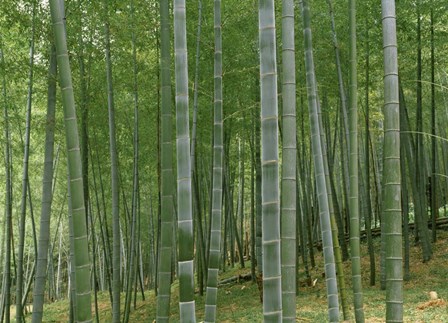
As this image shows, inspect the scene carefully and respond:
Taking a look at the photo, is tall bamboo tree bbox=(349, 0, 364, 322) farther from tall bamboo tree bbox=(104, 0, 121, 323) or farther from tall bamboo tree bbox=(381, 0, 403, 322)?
tall bamboo tree bbox=(104, 0, 121, 323)

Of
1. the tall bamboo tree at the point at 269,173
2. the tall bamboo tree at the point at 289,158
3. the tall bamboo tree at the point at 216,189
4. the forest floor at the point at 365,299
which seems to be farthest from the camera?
the forest floor at the point at 365,299

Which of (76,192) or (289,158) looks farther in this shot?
(289,158)

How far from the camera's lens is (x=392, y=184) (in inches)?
82.4

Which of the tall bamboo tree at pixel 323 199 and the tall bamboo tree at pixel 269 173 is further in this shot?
the tall bamboo tree at pixel 323 199

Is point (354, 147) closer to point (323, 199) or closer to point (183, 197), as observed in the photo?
point (323, 199)

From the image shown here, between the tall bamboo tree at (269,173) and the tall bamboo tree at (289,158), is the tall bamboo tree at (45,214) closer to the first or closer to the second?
the tall bamboo tree at (289,158)

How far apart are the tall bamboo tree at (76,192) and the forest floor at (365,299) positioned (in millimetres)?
3827

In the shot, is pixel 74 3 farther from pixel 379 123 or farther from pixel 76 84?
pixel 379 123

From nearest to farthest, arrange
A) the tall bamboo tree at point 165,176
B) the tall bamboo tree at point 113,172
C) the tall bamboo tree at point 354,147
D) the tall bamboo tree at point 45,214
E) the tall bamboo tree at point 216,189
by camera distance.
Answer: the tall bamboo tree at point 165,176, the tall bamboo tree at point 354,147, the tall bamboo tree at point 216,189, the tall bamboo tree at point 45,214, the tall bamboo tree at point 113,172

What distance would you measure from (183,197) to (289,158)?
22.7 inches

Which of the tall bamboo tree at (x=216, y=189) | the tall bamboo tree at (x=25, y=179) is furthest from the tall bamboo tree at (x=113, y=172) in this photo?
the tall bamboo tree at (x=216, y=189)

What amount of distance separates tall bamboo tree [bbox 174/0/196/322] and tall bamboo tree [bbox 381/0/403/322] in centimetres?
97

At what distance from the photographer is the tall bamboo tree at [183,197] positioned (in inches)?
97.3

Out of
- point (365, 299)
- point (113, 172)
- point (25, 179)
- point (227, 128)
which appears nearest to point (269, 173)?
point (113, 172)
